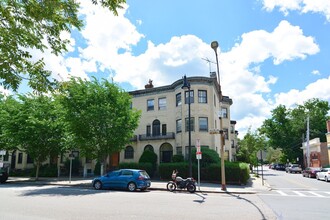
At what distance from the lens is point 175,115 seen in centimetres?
3219

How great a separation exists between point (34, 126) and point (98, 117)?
339 inches

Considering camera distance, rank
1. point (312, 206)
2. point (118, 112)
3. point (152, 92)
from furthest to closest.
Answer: point (152, 92) < point (118, 112) < point (312, 206)

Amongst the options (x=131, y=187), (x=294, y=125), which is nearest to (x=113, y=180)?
(x=131, y=187)

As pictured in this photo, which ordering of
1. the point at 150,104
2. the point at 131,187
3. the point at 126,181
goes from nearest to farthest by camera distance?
1. the point at 131,187
2. the point at 126,181
3. the point at 150,104

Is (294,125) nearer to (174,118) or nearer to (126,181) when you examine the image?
(174,118)

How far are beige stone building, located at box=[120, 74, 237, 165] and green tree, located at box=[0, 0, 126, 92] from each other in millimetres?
24669

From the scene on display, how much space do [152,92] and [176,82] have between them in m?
3.88

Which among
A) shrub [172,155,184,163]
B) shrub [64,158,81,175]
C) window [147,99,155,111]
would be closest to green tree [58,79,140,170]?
shrub [172,155,184,163]

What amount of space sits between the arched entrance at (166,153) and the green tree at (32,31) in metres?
27.0

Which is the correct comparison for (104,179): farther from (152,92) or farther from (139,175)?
(152,92)

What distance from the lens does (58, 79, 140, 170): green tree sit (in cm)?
2264

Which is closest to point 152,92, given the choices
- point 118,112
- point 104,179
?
Answer: point 118,112

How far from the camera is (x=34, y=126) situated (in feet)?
88.3

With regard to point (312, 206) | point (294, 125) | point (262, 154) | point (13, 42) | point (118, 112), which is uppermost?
point (294, 125)
